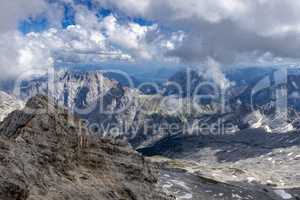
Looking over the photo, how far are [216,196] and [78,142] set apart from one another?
12337 cm

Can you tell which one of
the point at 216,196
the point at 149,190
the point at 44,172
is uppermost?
the point at 44,172

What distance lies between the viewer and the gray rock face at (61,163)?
40.5 metres

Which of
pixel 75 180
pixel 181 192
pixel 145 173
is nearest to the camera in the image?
pixel 75 180

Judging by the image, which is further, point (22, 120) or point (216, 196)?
point (216, 196)

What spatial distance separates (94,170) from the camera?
58594 mm

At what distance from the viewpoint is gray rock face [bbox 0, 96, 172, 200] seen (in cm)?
4048

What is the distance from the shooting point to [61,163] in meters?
52.8

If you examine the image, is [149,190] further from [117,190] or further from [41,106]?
[41,106]

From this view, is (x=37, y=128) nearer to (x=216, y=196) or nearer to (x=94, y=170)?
(x=94, y=170)

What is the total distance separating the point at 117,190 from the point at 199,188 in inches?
5230

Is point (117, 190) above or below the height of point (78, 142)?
below

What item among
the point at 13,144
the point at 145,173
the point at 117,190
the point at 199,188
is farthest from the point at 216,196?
the point at 13,144

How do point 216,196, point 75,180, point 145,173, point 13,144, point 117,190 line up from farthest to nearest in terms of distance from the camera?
point 216,196 < point 145,173 < point 117,190 < point 75,180 < point 13,144

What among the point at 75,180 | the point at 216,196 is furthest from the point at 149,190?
the point at 216,196
